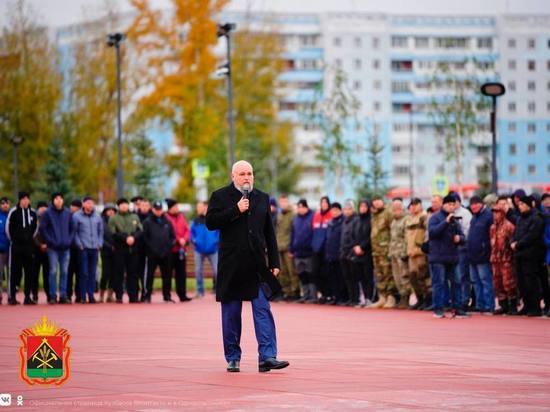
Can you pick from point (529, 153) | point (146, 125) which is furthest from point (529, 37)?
point (146, 125)

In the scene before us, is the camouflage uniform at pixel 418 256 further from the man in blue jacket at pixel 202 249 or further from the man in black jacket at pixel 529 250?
the man in blue jacket at pixel 202 249

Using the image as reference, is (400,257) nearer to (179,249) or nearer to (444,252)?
(444,252)

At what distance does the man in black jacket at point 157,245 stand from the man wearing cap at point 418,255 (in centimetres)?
633

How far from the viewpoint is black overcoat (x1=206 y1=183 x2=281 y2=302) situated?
14.5 metres

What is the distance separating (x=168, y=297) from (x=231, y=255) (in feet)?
55.2

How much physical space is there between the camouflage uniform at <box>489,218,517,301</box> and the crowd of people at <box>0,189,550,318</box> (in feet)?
0.06

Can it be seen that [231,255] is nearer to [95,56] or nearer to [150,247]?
[150,247]

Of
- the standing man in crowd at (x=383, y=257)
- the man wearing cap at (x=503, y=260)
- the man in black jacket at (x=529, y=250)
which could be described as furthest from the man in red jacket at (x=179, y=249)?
the man in black jacket at (x=529, y=250)

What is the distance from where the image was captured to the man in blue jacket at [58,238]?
96.9 feet

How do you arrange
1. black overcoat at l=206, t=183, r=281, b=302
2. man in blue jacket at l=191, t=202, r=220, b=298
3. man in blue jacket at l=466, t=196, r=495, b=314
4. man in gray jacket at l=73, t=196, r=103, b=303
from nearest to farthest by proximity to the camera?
black overcoat at l=206, t=183, r=281, b=302
man in blue jacket at l=466, t=196, r=495, b=314
man in gray jacket at l=73, t=196, r=103, b=303
man in blue jacket at l=191, t=202, r=220, b=298

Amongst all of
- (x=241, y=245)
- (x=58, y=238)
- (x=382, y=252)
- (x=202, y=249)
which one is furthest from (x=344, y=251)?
(x=241, y=245)

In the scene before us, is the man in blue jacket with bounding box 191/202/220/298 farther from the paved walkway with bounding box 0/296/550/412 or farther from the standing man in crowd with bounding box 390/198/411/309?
the paved walkway with bounding box 0/296/550/412

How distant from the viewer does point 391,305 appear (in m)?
27.7

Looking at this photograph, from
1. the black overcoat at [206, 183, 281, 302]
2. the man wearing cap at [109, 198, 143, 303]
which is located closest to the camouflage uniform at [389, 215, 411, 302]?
the man wearing cap at [109, 198, 143, 303]
